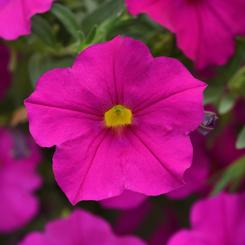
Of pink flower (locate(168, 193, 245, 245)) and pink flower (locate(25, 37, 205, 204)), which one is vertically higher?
pink flower (locate(25, 37, 205, 204))

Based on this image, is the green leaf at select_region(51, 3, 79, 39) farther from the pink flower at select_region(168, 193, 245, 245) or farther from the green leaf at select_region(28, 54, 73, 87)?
the pink flower at select_region(168, 193, 245, 245)

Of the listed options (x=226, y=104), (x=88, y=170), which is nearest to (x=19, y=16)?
(x=88, y=170)

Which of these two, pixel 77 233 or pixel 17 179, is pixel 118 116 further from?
pixel 17 179

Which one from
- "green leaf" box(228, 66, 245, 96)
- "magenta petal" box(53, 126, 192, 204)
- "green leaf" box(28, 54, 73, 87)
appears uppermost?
"green leaf" box(28, 54, 73, 87)

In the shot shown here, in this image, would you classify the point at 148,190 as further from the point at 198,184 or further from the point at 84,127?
the point at 198,184

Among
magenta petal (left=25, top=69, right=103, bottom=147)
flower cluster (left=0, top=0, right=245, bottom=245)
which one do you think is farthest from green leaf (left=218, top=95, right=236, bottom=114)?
magenta petal (left=25, top=69, right=103, bottom=147)

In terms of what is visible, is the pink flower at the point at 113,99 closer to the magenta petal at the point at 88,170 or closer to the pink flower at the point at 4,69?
the magenta petal at the point at 88,170

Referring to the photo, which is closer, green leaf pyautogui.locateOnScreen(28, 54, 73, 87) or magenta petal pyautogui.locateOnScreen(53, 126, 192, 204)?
magenta petal pyautogui.locateOnScreen(53, 126, 192, 204)
